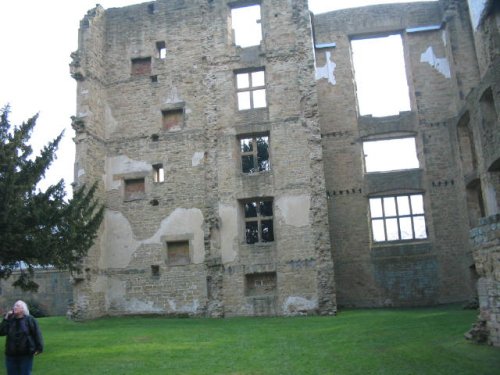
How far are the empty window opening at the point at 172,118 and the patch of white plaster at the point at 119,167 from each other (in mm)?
1820

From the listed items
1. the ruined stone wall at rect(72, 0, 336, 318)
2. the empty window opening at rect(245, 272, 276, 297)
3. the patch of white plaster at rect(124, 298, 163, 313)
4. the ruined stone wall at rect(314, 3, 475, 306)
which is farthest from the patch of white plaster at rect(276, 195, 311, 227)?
the patch of white plaster at rect(124, 298, 163, 313)

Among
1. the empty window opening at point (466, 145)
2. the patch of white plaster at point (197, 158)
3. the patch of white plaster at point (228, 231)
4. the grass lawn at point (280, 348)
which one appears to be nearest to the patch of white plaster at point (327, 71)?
the empty window opening at point (466, 145)

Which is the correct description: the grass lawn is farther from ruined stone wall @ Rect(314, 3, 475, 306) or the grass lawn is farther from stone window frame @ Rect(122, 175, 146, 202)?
stone window frame @ Rect(122, 175, 146, 202)

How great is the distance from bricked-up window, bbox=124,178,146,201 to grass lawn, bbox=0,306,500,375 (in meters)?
6.01

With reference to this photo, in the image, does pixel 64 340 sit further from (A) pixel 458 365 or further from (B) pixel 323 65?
(B) pixel 323 65

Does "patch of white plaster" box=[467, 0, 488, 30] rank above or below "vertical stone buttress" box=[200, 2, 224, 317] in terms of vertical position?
above

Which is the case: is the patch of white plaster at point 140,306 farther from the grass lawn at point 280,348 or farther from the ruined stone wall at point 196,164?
the grass lawn at point 280,348

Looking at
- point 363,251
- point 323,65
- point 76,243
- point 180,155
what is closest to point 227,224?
point 180,155

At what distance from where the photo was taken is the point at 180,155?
2002cm

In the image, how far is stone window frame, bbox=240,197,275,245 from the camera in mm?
18719

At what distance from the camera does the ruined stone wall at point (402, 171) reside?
1973 cm

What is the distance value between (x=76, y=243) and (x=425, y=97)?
50.7ft

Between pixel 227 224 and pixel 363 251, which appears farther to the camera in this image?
pixel 363 251

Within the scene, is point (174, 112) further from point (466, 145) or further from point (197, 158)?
point (466, 145)
